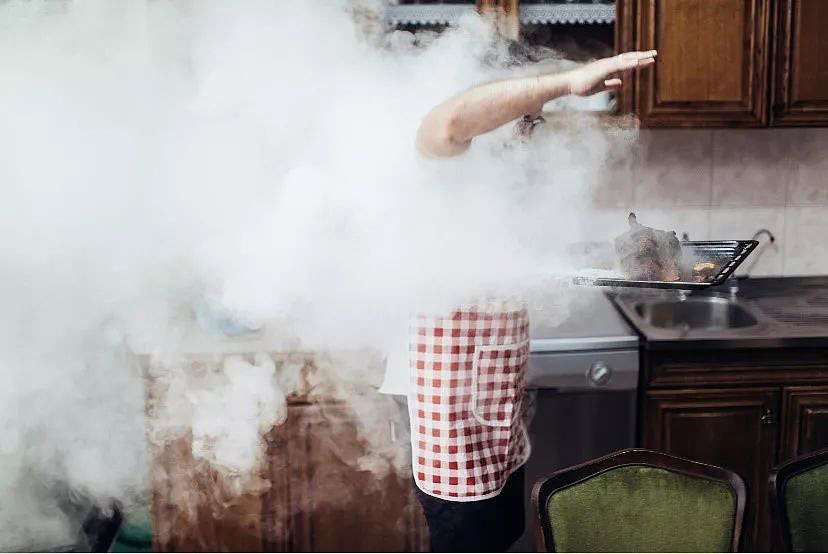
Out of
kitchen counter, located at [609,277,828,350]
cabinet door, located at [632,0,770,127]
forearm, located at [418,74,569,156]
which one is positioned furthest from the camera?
cabinet door, located at [632,0,770,127]

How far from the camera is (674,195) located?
2807 millimetres

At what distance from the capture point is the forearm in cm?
138

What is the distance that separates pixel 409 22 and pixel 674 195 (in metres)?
1.25

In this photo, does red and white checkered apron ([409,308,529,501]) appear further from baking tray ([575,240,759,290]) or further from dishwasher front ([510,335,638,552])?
dishwasher front ([510,335,638,552])

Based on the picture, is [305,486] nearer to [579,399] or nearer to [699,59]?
[579,399]

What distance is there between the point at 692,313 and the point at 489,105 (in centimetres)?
160

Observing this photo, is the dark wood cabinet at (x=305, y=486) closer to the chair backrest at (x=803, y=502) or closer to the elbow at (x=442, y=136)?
the elbow at (x=442, y=136)

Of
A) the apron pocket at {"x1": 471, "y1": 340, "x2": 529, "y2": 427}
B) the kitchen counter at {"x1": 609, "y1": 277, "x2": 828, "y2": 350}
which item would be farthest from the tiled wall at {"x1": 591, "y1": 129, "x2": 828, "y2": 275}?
the apron pocket at {"x1": 471, "y1": 340, "x2": 529, "y2": 427}

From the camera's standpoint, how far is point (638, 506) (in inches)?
58.1

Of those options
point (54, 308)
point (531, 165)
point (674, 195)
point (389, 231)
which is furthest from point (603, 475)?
point (674, 195)

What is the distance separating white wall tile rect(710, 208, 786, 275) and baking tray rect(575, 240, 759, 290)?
2.85 feet

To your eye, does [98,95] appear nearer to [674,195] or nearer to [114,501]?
[114,501]

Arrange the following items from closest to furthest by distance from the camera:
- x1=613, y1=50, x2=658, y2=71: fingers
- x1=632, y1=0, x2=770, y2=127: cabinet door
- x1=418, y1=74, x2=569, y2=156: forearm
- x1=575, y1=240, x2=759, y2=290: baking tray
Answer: x1=613, y1=50, x2=658, y2=71: fingers
x1=418, y1=74, x2=569, y2=156: forearm
x1=575, y1=240, x2=759, y2=290: baking tray
x1=632, y1=0, x2=770, y2=127: cabinet door

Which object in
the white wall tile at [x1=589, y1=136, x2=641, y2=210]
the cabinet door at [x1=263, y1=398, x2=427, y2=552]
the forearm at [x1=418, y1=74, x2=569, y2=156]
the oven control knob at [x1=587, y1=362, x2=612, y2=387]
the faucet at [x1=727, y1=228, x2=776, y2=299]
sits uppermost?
the forearm at [x1=418, y1=74, x2=569, y2=156]
